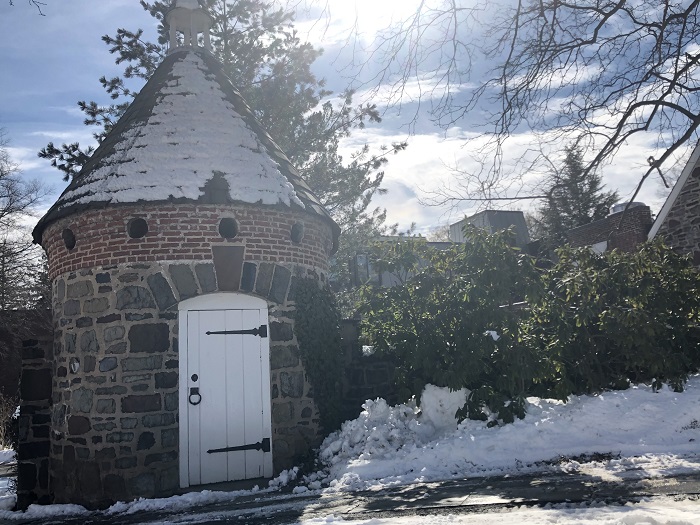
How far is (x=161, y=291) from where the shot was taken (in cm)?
730

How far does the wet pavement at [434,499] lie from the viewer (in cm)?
473

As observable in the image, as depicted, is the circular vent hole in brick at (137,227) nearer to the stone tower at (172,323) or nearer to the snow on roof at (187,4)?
the stone tower at (172,323)

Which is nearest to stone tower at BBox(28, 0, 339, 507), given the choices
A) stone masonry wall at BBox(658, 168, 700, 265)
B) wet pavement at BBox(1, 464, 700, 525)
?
wet pavement at BBox(1, 464, 700, 525)

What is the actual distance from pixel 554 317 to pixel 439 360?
1.57 m

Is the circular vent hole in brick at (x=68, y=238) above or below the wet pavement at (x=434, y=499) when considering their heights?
above

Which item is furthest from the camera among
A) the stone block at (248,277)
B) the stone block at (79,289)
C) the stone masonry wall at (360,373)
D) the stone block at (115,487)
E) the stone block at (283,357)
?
the stone masonry wall at (360,373)

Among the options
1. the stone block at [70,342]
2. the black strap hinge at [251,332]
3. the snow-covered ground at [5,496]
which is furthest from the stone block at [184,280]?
the snow-covered ground at [5,496]

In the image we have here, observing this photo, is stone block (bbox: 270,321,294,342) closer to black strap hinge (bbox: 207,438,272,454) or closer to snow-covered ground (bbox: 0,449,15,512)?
black strap hinge (bbox: 207,438,272,454)

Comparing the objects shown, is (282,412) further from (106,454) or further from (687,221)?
(687,221)

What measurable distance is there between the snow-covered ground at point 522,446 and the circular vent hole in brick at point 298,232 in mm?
2728

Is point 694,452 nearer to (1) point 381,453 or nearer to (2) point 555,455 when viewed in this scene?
(2) point 555,455

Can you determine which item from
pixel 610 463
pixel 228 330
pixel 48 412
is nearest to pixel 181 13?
pixel 228 330

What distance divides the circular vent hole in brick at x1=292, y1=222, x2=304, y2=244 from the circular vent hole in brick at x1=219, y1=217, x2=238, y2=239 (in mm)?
906

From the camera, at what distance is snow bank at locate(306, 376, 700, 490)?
6.23 meters
